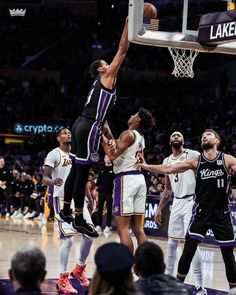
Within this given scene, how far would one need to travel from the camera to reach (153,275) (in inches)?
183

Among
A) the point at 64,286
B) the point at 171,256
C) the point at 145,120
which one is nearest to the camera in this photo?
the point at 145,120

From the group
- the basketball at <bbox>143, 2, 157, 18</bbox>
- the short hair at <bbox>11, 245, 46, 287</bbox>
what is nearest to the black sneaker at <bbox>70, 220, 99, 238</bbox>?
the basketball at <bbox>143, 2, 157, 18</bbox>

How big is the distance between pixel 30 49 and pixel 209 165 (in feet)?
81.4

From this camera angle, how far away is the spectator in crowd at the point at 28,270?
410 centimetres

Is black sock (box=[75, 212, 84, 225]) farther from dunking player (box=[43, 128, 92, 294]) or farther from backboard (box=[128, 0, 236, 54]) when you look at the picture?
backboard (box=[128, 0, 236, 54])

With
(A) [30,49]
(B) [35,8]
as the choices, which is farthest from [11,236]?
(B) [35,8]

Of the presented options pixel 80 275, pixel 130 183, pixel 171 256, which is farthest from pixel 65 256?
pixel 171 256

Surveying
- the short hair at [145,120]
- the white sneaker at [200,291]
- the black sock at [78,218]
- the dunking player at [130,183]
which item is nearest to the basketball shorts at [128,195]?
the dunking player at [130,183]

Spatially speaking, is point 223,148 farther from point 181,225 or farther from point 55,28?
point 55,28

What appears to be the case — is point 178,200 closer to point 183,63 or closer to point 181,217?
point 181,217

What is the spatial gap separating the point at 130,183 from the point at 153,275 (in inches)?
173

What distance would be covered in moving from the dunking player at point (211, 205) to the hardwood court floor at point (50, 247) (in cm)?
167

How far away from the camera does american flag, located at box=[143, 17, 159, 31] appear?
27.8 ft

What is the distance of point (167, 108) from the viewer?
88.9ft
